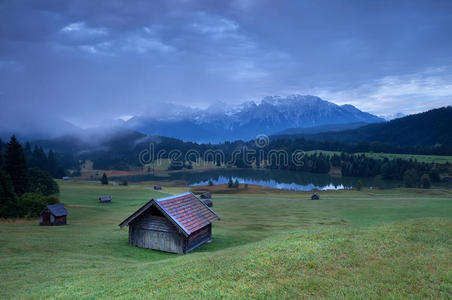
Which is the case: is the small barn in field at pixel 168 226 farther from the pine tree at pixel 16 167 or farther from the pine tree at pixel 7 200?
the pine tree at pixel 16 167

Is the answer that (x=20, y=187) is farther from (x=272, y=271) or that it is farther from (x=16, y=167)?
(x=272, y=271)

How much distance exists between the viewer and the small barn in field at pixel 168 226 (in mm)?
22297

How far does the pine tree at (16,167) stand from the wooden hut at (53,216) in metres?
25.5

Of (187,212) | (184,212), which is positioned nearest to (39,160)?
(187,212)

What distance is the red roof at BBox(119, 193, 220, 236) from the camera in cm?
2212

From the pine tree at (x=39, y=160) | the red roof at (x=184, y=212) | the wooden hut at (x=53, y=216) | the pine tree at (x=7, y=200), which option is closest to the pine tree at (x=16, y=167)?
the pine tree at (x=7, y=200)

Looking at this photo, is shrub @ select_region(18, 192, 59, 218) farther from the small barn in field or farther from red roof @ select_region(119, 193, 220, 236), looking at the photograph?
the small barn in field

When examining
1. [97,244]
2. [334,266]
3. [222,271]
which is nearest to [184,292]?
[222,271]

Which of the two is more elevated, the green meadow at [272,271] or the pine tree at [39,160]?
the pine tree at [39,160]

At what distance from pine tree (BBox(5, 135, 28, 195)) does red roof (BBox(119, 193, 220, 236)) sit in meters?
45.0

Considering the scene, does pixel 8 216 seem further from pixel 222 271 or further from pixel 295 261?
pixel 295 261

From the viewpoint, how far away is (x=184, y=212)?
2384 cm

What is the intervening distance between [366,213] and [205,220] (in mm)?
31471

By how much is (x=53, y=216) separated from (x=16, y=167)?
2953cm
